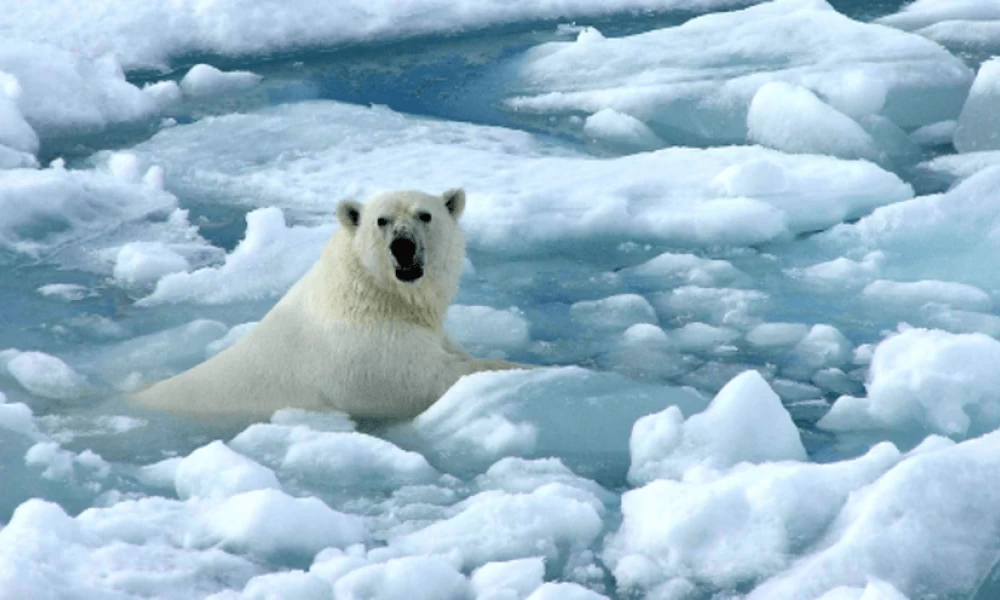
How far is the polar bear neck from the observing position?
407 centimetres

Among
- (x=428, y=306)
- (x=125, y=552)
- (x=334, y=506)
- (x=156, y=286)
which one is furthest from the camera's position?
(x=156, y=286)

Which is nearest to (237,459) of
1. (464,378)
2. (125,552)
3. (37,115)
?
(125,552)

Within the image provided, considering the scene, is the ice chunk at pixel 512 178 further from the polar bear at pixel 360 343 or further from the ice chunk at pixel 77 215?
the polar bear at pixel 360 343

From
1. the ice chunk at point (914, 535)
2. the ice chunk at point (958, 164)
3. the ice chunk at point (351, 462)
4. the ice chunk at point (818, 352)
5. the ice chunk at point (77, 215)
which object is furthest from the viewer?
the ice chunk at point (958, 164)

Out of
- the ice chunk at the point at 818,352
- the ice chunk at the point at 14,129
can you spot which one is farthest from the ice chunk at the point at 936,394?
the ice chunk at the point at 14,129

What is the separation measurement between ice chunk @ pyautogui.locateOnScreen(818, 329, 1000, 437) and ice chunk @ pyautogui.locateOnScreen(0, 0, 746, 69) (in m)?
6.08

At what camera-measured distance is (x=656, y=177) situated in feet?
19.2

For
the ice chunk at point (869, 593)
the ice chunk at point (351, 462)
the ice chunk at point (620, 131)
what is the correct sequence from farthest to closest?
1. the ice chunk at point (620, 131)
2. the ice chunk at point (351, 462)
3. the ice chunk at point (869, 593)

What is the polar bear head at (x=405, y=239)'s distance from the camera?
3.93 m

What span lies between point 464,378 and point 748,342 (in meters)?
1.12

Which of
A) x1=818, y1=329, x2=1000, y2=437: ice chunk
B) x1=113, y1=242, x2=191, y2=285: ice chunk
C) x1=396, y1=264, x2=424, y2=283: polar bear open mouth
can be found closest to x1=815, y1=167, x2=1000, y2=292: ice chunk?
x1=818, y1=329, x2=1000, y2=437: ice chunk

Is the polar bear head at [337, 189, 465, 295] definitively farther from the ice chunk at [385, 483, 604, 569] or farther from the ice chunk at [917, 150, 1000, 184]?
the ice chunk at [917, 150, 1000, 184]

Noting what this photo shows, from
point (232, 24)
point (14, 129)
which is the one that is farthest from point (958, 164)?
point (232, 24)

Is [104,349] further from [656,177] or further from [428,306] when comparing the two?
[656,177]
